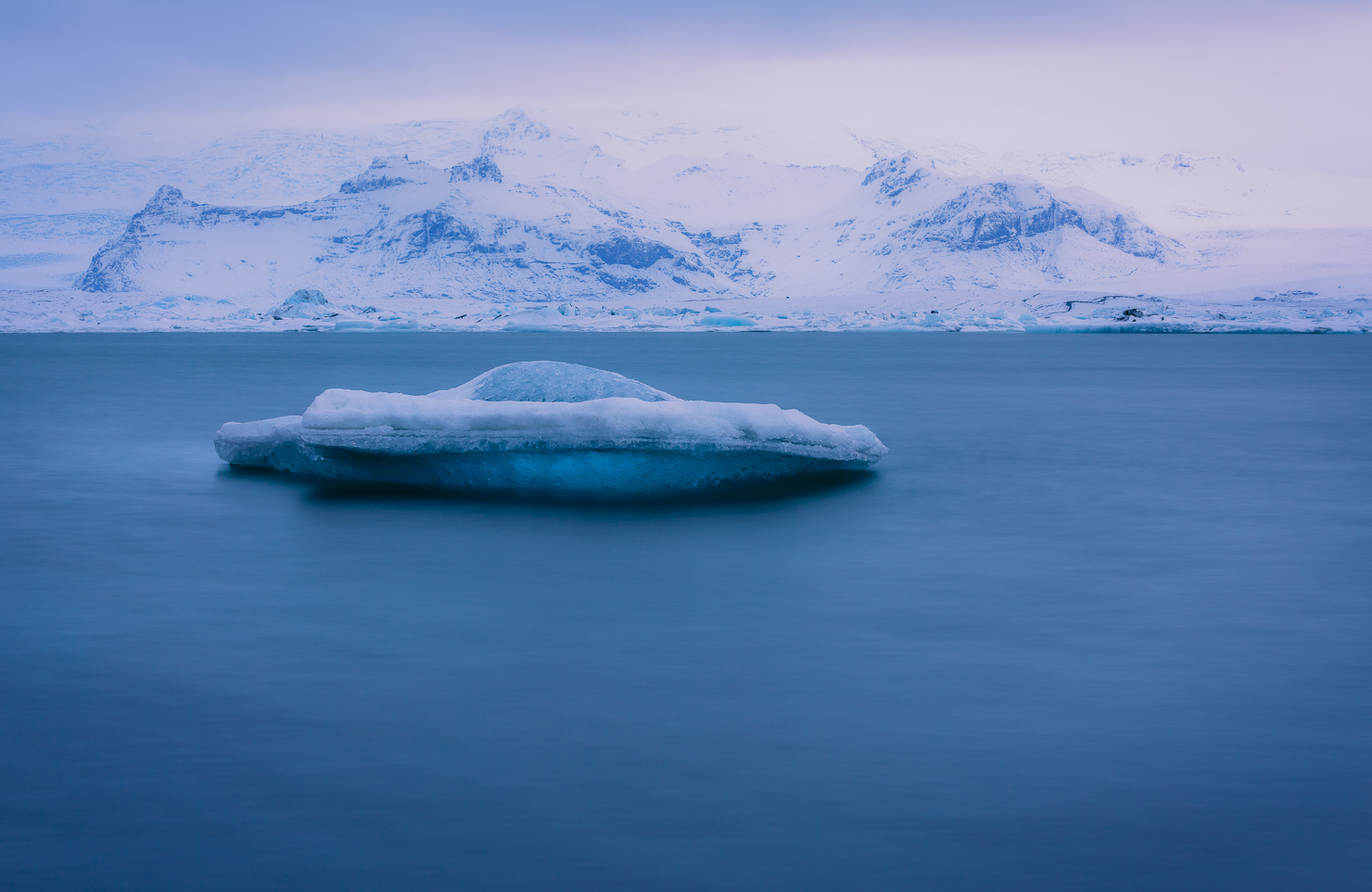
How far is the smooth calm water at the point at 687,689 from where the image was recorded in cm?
392

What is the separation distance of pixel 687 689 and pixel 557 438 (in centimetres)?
446

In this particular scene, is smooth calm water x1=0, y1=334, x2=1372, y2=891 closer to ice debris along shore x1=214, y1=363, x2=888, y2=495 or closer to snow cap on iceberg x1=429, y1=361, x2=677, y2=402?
ice debris along shore x1=214, y1=363, x2=888, y2=495

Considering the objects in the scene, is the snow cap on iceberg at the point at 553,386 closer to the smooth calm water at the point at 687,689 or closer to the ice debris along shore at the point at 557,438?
the ice debris along shore at the point at 557,438

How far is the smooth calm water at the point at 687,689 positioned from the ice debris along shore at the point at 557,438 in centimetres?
39

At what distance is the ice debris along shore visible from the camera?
9727 millimetres

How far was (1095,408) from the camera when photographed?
24203 millimetres

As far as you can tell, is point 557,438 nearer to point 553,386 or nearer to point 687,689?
point 553,386

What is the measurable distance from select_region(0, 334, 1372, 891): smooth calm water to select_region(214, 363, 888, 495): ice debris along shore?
394 millimetres

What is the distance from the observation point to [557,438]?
32.0 feet

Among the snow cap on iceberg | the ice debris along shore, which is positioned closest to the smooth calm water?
the ice debris along shore

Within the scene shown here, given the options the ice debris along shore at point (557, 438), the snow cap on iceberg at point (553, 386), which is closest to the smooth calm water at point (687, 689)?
the ice debris along shore at point (557, 438)

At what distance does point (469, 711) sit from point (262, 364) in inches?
1600

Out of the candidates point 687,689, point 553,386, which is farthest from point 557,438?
point 687,689

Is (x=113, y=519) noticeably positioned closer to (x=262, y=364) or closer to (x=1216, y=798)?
(x=1216, y=798)
